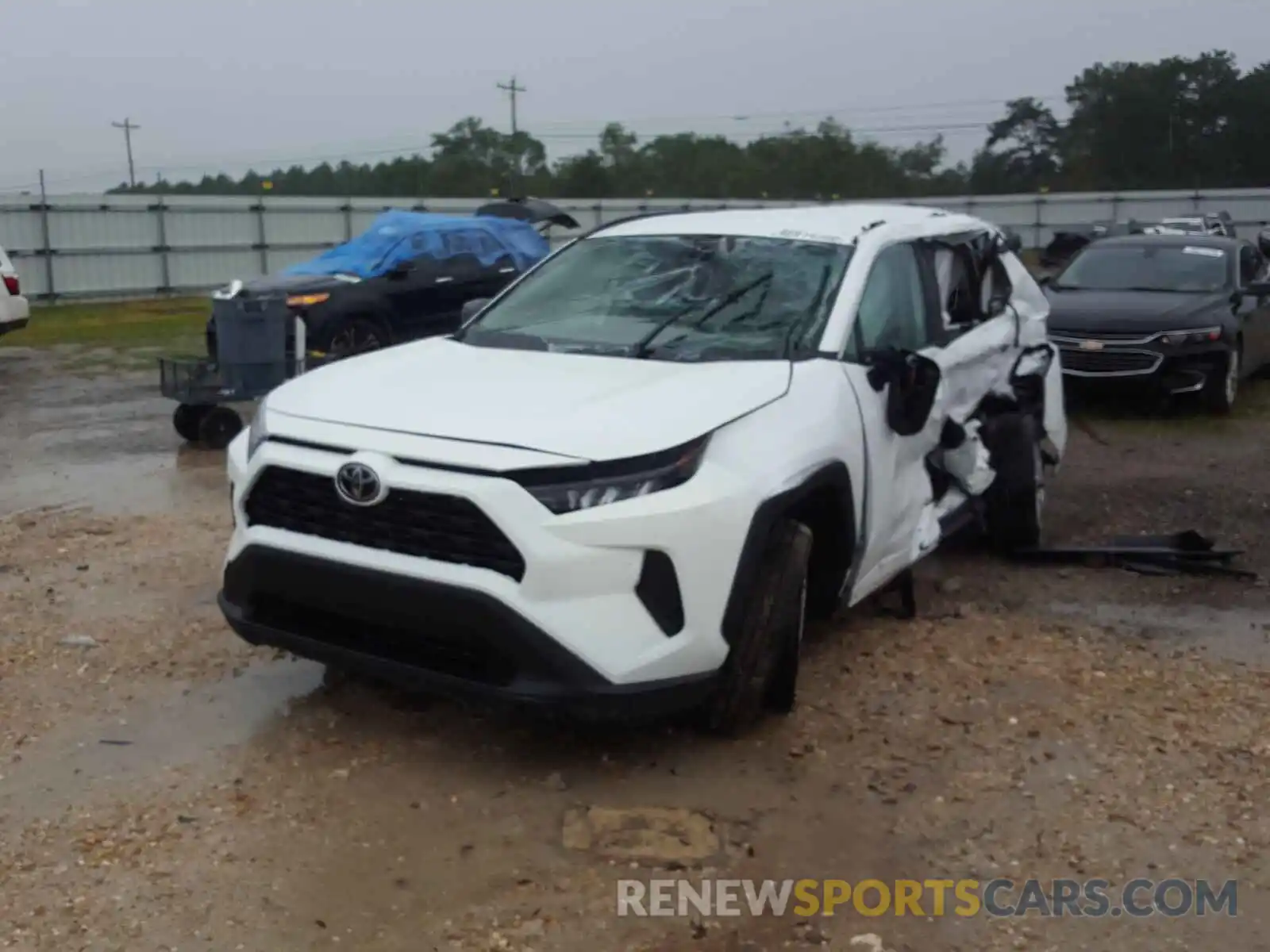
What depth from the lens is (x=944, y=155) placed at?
66375 millimetres

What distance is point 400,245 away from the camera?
13797 mm

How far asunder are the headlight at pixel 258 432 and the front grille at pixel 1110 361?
26.9 feet

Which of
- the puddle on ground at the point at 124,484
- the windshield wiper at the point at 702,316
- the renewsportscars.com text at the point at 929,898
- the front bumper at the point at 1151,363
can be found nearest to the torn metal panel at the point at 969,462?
the windshield wiper at the point at 702,316

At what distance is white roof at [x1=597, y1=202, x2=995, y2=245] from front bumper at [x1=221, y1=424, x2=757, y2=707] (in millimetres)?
1871

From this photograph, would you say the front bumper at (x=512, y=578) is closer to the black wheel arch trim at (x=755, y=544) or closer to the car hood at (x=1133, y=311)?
the black wheel arch trim at (x=755, y=544)

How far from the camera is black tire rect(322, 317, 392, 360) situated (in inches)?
498

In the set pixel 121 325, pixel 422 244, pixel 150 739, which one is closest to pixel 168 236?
pixel 121 325

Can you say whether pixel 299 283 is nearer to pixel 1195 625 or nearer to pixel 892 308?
pixel 892 308

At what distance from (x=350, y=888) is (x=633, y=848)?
81cm

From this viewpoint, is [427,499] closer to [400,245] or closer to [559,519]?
[559,519]

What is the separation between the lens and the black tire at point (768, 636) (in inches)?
172

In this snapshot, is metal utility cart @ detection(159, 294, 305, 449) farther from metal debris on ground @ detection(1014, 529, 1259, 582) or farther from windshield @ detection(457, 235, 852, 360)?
metal debris on ground @ detection(1014, 529, 1259, 582)

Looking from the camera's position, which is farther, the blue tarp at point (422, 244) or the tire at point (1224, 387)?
the blue tarp at point (422, 244)

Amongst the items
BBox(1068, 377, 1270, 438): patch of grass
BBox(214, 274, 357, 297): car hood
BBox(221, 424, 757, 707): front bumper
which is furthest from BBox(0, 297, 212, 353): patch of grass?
BBox(221, 424, 757, 707): front bumper
